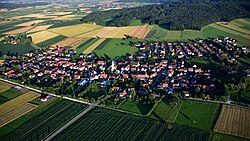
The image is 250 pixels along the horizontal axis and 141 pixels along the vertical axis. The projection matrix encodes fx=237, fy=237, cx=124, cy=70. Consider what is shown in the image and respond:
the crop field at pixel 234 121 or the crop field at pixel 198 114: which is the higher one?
the crop field at pixel 234 121

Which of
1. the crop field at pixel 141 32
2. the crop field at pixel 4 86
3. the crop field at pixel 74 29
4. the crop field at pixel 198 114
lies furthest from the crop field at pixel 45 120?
the crop field at pixel 74 29

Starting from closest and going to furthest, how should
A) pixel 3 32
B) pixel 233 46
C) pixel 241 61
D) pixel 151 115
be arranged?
pixel 151 115
pixel 241 61
pixel 233 46
pixel 3 32

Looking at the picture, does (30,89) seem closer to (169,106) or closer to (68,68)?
(68,68)

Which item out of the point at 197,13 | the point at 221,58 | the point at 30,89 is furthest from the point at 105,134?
the point at 197,13

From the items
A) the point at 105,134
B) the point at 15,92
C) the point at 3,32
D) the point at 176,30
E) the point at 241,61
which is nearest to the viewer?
the point at 105,134

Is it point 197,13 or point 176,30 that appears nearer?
point 176,30

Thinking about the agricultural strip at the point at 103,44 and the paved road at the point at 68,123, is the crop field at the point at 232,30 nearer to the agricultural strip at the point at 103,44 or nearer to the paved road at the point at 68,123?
the agricultural strip at the point at 103,44

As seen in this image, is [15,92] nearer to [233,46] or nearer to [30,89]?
[30,89]
